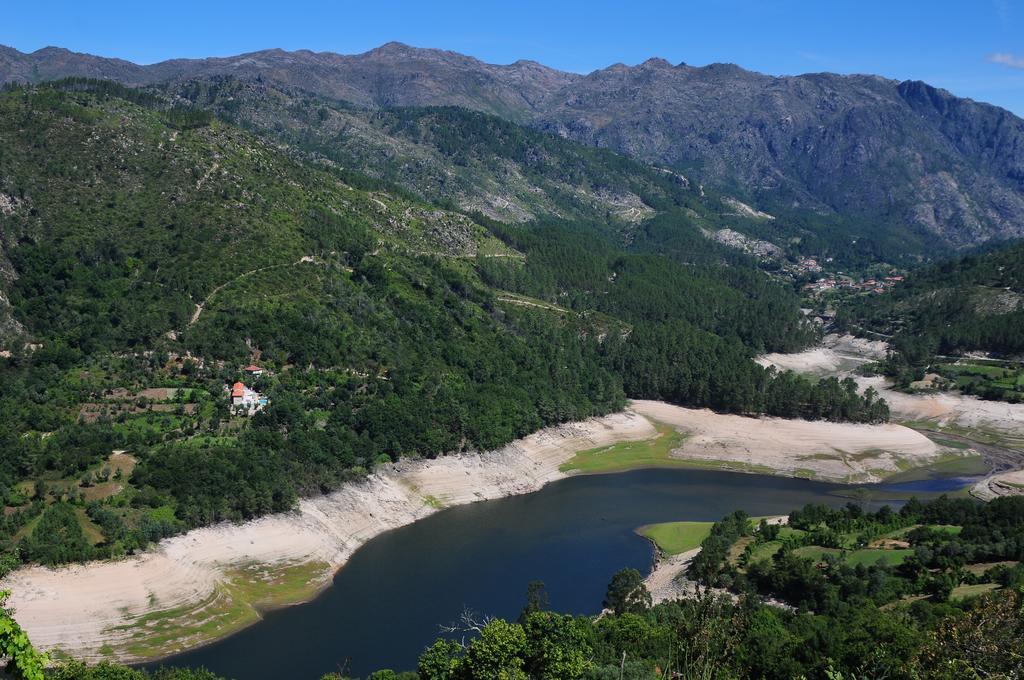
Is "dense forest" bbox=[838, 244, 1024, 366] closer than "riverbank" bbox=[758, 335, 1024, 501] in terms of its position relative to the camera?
No

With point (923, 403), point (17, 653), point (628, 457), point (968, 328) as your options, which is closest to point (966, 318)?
point (968, 328)

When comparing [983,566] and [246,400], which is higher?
[246,400]

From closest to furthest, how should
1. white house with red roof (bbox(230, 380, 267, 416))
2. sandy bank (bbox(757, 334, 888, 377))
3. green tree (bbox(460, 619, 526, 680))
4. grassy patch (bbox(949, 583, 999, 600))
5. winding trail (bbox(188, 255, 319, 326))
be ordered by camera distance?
green tree (bbox(460, 619, 526, 680)), grassy patch (bbox(949, 583, 999, 600)), white house with red roof (bbox(230, 380, 267, 416)), winding trail (bbox(188, 255, 319, 326)), sandy bank (bbox(757, 334, 888, 377))

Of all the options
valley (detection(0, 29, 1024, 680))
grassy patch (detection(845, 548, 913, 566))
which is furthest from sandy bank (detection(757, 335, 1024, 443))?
grassy patch (detection(845, 548, 913, 566))

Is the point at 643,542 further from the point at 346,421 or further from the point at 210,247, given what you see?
the point at 210,247

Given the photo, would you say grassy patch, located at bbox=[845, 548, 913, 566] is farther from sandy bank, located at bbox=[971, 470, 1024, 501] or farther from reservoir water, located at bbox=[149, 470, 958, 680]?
sandy bank, located at bbox=[971, 470, 1024, 501]

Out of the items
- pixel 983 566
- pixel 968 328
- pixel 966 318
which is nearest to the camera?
Result: pixel 983 566

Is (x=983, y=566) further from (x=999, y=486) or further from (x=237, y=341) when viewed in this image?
(x=237, y=341)
